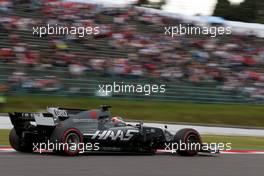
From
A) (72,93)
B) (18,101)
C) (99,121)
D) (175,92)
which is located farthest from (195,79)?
(99,121)

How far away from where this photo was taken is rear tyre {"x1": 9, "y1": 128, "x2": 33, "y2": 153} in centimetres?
1029

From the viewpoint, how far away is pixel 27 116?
33.2 ft

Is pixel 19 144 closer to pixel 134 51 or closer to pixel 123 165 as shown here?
pixel 123 165

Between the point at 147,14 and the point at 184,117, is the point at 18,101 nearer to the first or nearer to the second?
the point at 184,117

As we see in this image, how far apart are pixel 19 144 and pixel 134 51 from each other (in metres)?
13.8

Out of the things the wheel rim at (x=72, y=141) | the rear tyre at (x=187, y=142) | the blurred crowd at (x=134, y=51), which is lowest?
the rear tyre at (x=187, y=142)

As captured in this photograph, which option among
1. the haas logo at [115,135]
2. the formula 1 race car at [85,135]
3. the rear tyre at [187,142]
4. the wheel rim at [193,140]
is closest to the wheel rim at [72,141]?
the formula 1 race car at [85,135]

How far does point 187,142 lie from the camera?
440 inches

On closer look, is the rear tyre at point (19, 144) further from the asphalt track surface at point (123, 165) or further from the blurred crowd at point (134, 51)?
the blurred crowd at point (134, 51)

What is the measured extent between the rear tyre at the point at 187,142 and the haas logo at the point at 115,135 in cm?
93

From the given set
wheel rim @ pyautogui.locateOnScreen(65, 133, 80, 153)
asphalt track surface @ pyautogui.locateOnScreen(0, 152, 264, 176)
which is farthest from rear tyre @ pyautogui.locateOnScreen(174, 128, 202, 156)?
wheel rim @ pyautogui.locateOnScreen(65, 133, 80, 153)

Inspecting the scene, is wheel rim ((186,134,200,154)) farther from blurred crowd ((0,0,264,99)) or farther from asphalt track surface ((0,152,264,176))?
blurred crowd ((0,0,264,99))

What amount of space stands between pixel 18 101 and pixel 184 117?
6.76m

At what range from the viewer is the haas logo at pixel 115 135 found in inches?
407
